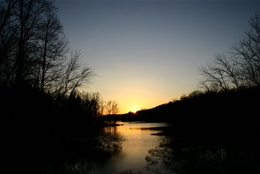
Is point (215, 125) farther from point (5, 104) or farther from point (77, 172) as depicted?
point (5, 104)

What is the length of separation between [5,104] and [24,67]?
2368 mm

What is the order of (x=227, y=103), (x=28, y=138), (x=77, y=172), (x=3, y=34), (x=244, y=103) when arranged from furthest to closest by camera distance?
1. (x=227, y=103)
2. (x=244, y=103)
3. (x=77, y=172)
4. (x=28, y=138)
5. (x=3, y=34)

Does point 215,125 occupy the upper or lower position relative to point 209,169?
upper

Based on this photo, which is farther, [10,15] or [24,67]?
[24,67]

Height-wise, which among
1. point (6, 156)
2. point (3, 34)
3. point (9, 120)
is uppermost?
point (3, 34)

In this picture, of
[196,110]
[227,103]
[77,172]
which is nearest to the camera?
[77,172]

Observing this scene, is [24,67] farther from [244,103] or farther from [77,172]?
[244,103]

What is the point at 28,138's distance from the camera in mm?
13484

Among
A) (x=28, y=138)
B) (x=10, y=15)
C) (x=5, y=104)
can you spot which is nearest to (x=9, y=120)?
(x=5, y=104)

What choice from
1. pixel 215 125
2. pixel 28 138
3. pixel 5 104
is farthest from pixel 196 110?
pixel 5 104

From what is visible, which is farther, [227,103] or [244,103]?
[227,103]

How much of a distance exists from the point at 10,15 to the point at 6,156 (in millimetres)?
7827

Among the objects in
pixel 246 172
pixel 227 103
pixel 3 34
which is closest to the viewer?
pixel 3 34

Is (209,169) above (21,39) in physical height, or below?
below
